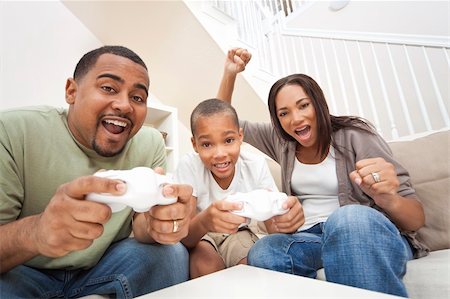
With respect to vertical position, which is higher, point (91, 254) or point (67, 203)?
point (67, 203)

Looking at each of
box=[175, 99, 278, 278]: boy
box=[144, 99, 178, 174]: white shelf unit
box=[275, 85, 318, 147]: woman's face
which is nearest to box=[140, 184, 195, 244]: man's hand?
box=[175, 99, 278, 278]: boy

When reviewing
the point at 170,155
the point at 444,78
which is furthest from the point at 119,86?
the point at 444,78

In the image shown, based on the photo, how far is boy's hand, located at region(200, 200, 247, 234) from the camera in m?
0.61

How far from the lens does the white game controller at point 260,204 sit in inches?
23.3

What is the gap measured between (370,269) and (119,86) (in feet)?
2.61

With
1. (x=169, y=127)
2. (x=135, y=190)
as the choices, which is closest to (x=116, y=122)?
(x=135, y=190)

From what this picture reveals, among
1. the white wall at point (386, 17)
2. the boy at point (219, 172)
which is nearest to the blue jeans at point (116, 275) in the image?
the boy at point (219, 172)

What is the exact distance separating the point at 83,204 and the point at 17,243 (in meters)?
0.24

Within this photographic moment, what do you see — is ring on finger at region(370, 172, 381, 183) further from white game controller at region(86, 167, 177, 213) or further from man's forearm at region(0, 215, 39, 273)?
man's forearm at region(0, 215, 39, 273)

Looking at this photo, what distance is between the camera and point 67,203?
0.42 meters

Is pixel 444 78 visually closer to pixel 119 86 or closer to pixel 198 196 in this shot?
pixel 198 196

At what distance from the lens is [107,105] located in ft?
2.56

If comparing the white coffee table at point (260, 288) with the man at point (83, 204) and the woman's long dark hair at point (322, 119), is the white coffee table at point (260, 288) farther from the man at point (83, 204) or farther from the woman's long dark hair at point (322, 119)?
the woman's long dark hair at point (322, 119)

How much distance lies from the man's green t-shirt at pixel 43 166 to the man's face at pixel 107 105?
0.13 ft
